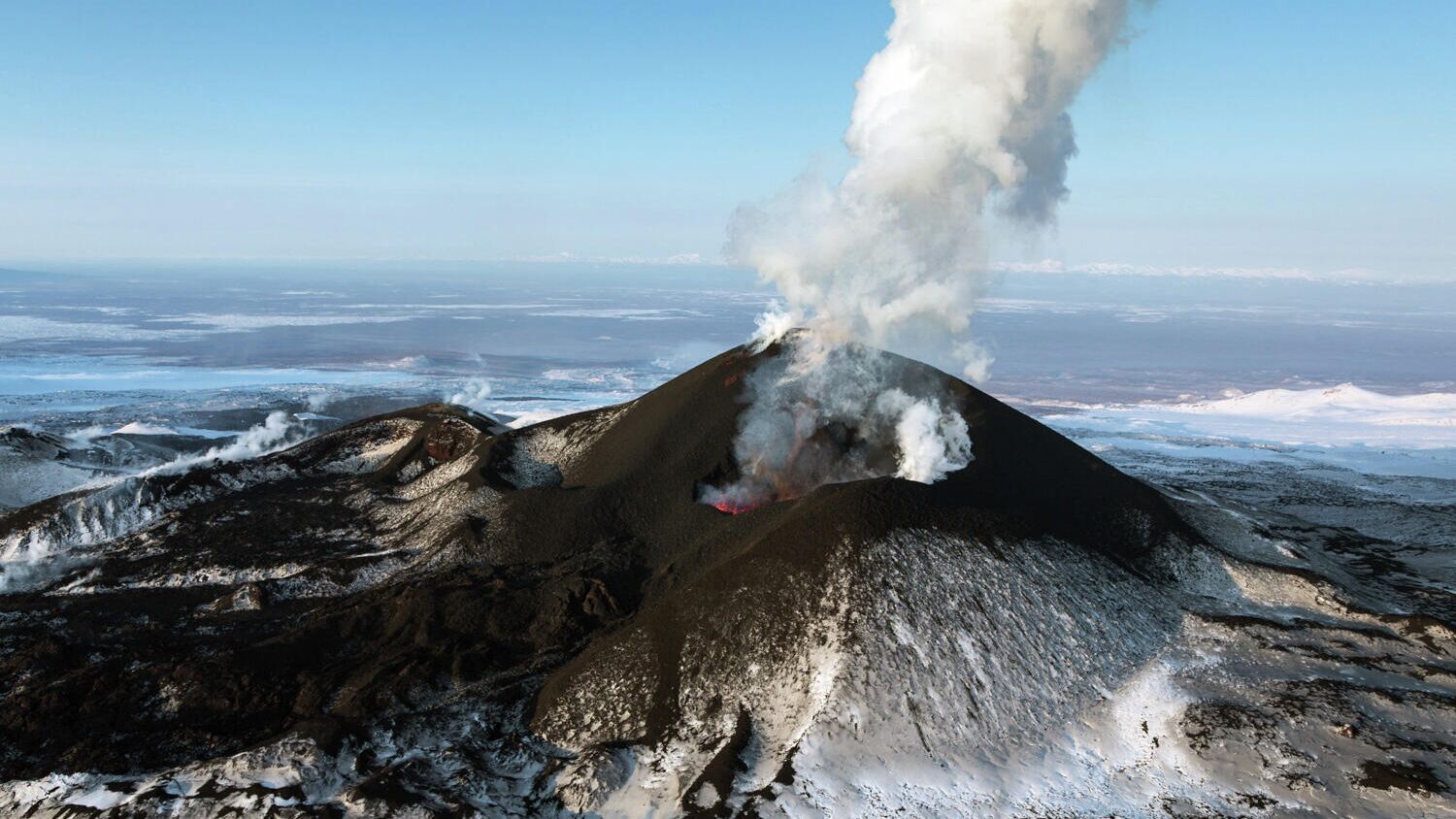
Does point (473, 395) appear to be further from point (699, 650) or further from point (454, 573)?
point (699, 650)

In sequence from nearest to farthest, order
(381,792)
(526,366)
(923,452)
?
1. (381,792)
2. (923,452)
3. (526,366)

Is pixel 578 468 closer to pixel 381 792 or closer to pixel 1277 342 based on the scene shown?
pixel 381 792

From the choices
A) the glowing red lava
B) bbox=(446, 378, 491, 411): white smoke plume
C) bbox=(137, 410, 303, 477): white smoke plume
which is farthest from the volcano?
bbox=(446, 378, 491, 411): white smoke plume

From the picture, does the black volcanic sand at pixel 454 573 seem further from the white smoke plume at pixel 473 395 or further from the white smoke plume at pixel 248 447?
the white smoke plume at pixel 473 395

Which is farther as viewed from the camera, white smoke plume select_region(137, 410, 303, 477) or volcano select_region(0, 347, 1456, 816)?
white smoke plume select_region(137, 410, 303, 477)

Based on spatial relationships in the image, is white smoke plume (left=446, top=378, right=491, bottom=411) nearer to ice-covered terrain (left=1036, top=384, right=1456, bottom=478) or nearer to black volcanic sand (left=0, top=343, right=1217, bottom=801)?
black volcanic sand (left=0, top=343, right=1217, bottom=801)

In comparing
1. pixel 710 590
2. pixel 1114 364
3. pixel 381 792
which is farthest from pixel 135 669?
pixel 1114 364
